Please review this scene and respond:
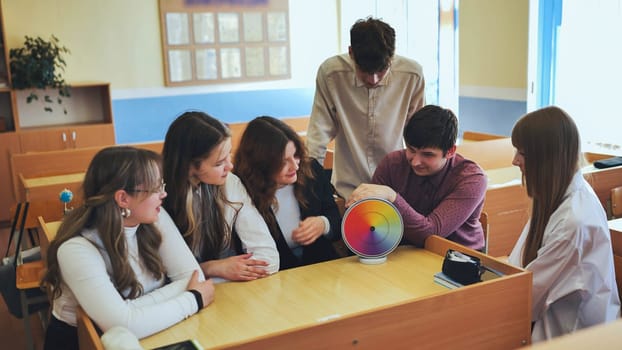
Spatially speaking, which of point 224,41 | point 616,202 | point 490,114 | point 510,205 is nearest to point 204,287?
point 510,205

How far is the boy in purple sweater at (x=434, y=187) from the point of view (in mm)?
2002

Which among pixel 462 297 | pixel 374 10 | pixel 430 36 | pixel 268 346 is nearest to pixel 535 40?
pixel 430 36

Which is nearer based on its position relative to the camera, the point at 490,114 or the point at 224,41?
the point at 490,114

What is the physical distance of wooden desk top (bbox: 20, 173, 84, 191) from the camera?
12.1 ft

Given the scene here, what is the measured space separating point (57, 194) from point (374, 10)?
4307 millimetres

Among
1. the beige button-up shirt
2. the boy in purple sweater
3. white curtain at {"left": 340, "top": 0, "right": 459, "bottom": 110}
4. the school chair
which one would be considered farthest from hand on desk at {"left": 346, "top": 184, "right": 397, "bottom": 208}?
white curtain at {"left": 340, "top": 0, "right": 459, "bottom": 110}

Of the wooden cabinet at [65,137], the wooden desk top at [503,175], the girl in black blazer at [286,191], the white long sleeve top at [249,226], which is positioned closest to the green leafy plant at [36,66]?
the wooden cabinet at [65,137]

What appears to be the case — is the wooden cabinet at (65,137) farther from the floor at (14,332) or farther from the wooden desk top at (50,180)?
the floor at (14,332)

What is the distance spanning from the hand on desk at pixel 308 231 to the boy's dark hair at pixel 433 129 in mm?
415

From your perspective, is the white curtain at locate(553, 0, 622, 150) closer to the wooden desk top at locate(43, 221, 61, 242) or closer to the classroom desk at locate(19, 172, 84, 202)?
the classroom desk at locate(19, 172, 84, 202)

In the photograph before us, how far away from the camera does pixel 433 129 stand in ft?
6.68

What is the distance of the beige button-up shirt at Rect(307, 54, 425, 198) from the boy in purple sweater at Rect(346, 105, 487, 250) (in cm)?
37

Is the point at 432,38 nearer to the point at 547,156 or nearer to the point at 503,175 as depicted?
the point at 503,175

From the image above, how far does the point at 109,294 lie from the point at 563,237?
1.24m
